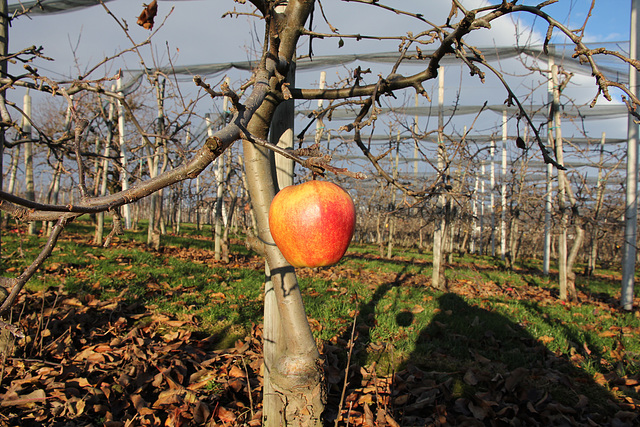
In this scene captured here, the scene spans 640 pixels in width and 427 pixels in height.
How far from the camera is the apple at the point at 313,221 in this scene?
125 cm

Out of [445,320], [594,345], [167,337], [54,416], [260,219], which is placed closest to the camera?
[260,219]

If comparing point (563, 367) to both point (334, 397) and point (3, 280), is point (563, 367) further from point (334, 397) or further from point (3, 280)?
point (3, 280)

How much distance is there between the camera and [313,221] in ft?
4.08

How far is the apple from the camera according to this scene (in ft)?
4.09

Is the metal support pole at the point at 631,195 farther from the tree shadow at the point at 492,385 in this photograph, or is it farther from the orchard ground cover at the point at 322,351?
the tree shadow at the point at 492,385

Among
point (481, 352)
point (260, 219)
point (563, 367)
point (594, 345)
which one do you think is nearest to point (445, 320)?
point (481, 352)

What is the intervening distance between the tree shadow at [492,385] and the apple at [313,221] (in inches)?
64.5

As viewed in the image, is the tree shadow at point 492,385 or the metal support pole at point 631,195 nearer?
the tree shadow at point 492,385

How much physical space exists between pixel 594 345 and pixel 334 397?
3299 millimetres

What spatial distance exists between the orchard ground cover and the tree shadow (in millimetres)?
13

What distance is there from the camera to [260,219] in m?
1.91

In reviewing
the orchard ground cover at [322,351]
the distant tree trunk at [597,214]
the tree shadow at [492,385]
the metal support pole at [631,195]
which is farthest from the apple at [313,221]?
the metal support pole at [631,195]

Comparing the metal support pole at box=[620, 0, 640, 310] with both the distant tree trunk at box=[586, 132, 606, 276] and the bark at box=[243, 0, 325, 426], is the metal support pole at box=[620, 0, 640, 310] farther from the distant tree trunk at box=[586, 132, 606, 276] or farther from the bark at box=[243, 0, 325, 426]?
the bark at box=[243, 0, 325, 426]

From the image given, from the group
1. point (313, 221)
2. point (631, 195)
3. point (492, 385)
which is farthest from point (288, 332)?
point (631, 195)
